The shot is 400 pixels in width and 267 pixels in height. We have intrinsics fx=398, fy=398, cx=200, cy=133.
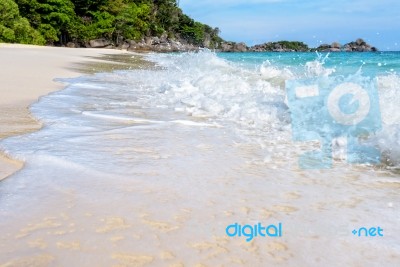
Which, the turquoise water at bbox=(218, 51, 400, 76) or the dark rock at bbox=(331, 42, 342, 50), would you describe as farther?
the dark rock at bbox=(331, 42, 342, 50)

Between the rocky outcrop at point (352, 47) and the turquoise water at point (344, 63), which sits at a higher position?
the rocky outcrop at point (352, 47)

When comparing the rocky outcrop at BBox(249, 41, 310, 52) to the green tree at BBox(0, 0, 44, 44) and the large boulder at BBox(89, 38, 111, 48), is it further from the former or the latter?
the green tree at BBox(0, 0, 44, 44)

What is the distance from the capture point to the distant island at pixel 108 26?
29.8 metres

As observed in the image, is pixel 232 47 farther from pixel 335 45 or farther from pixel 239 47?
pixel 335 45

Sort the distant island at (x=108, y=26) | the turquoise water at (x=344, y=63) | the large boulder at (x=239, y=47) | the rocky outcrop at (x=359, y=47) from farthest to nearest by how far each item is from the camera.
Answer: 1. the large boulder at (x=239, y=47)
2. the rocky outcrop at (x=359, y=47)
3. the distant island at (x=108, y=26)
4. the turquoise water at (x=344, y=63)

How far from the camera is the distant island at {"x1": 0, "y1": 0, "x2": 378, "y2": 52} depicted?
29828mm

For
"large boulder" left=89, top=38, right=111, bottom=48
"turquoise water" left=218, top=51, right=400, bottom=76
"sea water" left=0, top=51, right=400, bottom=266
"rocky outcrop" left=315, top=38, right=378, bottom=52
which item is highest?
"rocky outcrop" left=315, top=38, right=378, bottom=52

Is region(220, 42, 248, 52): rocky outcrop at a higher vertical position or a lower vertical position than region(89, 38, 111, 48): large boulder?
higher

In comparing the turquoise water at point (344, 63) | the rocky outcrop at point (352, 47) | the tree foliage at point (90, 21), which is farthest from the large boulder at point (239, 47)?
the turquoise water at point (344, 63)

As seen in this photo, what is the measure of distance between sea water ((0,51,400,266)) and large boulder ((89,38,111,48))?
154 ft

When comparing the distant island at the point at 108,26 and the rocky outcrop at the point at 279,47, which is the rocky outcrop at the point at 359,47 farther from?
the rocky outcrop at the point at 279,47

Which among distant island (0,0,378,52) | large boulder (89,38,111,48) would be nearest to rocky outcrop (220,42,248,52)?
distant island (0,0,378,52)

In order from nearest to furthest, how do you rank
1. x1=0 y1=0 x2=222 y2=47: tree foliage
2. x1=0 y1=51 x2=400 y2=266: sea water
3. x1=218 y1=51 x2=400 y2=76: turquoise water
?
x1=0 y1=51 x2=400 y2=266: sea water → x1=218 y1=51 x2=400 y2=76: turquoise water → x1=0 y1=0 x2=222 y2=47: tree foliage

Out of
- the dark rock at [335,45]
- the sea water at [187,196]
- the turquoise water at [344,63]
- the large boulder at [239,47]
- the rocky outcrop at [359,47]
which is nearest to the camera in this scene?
the sea water at [187,196]
